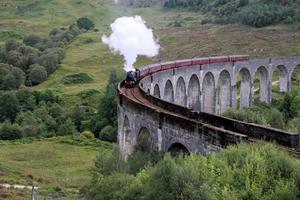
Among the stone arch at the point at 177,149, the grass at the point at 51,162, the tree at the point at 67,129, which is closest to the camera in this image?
the stone arch at the point at 177,149

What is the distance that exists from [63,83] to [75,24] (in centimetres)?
4854

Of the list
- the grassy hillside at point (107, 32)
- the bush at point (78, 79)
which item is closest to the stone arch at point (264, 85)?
the grassy hillside at point (107, 32)

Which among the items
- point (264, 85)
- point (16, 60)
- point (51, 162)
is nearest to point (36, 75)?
point (16, 60)

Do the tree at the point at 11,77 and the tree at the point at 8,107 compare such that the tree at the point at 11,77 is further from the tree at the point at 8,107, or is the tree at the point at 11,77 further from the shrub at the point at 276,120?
the shrub at the point at 276,120

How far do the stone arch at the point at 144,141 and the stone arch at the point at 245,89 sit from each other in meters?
38.4

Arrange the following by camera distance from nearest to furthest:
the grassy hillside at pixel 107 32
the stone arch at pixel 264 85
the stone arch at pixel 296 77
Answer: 1. the stone arch at pixel 264 85
2. the stone arch at pixel 296 77
3. the grassy hillside at pixel 107 32

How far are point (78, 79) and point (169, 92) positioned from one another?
45080 mm

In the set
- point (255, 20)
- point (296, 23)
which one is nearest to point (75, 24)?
point (255, 20)

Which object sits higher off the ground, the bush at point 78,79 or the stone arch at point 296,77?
the stone arch at point 296,77

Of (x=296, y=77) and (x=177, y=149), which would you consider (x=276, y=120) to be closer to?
(x=177, y=149)

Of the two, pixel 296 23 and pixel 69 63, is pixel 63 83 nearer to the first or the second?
pixel 69 63

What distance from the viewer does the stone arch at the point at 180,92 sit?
208 ft

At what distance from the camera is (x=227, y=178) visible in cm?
1986

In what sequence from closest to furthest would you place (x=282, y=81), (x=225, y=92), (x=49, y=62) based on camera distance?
(x=225, y=92), (x=282, y=81), (x=49, y=62)
